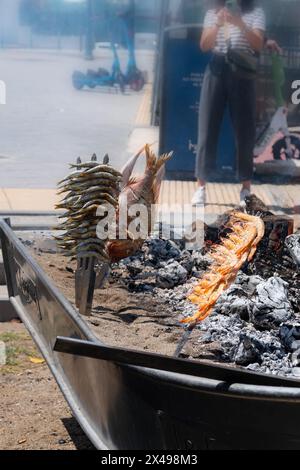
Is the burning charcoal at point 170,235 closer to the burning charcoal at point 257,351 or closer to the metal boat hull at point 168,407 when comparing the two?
the burning charcoal at point 257,351

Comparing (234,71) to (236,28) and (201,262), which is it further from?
(201,262)

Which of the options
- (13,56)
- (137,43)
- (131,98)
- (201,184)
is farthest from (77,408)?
(13,56)

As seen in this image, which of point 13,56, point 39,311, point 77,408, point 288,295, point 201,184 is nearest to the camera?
point 77,408

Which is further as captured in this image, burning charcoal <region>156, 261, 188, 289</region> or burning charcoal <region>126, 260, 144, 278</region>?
burning charcoal <region>126, 260, 144, 278</region>

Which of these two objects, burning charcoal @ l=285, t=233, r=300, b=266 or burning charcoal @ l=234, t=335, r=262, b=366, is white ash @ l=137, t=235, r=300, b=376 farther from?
burning charcoal @ l=285, t=233, r=300, b=266

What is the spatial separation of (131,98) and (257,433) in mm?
19001

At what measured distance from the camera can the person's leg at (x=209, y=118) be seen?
9656mm

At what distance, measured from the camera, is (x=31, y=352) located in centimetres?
596

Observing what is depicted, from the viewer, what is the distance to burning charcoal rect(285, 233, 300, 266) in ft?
18.2

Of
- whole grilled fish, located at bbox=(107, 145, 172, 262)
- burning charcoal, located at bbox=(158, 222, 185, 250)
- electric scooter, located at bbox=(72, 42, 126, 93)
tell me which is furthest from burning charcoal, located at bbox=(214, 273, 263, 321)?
electric scooter, located at bbox=(72, 42, 126, 93)

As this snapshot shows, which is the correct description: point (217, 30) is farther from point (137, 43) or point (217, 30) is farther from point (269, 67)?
point (137, 43)

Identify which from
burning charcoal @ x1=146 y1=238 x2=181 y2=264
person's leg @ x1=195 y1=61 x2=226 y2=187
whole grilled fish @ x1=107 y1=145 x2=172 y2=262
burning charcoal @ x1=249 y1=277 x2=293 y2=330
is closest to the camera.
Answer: burning charcoal @ x1=249 y1=277 x2=293 y2=330

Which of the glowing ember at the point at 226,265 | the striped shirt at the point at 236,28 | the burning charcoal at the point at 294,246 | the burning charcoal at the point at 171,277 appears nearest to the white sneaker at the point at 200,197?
the striped shirt at the point at 236,28

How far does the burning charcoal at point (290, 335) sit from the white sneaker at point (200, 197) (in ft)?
14.4
